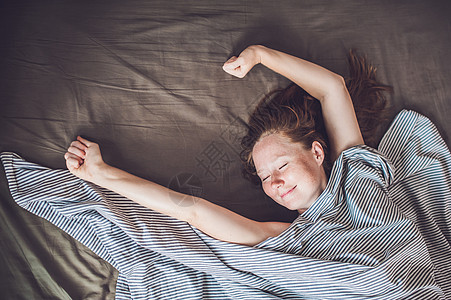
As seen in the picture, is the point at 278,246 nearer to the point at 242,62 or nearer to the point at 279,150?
the point at 279,150

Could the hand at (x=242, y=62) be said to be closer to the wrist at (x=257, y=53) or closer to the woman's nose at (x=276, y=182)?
the wrist at (x=257, y=53)

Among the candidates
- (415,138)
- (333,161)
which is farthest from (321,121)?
(415,138)

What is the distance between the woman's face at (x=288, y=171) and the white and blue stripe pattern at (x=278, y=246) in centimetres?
4

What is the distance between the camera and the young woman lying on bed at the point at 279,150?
942 millimetres

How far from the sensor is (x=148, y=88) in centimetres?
114

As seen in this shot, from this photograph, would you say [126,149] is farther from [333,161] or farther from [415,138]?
[415,138]

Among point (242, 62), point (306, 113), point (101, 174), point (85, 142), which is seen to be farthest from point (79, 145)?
point (306, 113)

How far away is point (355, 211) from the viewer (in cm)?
98

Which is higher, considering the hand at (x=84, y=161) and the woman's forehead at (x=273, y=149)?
the woman's forehead at (x=273, y=149)

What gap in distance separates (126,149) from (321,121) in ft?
2.09

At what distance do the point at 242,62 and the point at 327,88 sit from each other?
0.28 meters

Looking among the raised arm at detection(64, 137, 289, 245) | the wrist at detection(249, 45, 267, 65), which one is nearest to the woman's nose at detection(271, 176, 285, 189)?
the raised arm at detection(64, 137, 289, 245)

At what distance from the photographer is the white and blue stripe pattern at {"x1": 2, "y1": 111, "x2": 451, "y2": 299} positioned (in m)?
0.90

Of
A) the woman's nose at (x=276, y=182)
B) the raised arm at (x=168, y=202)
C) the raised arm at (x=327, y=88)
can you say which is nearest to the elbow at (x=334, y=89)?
the raised arm at (x=327, y=88)
